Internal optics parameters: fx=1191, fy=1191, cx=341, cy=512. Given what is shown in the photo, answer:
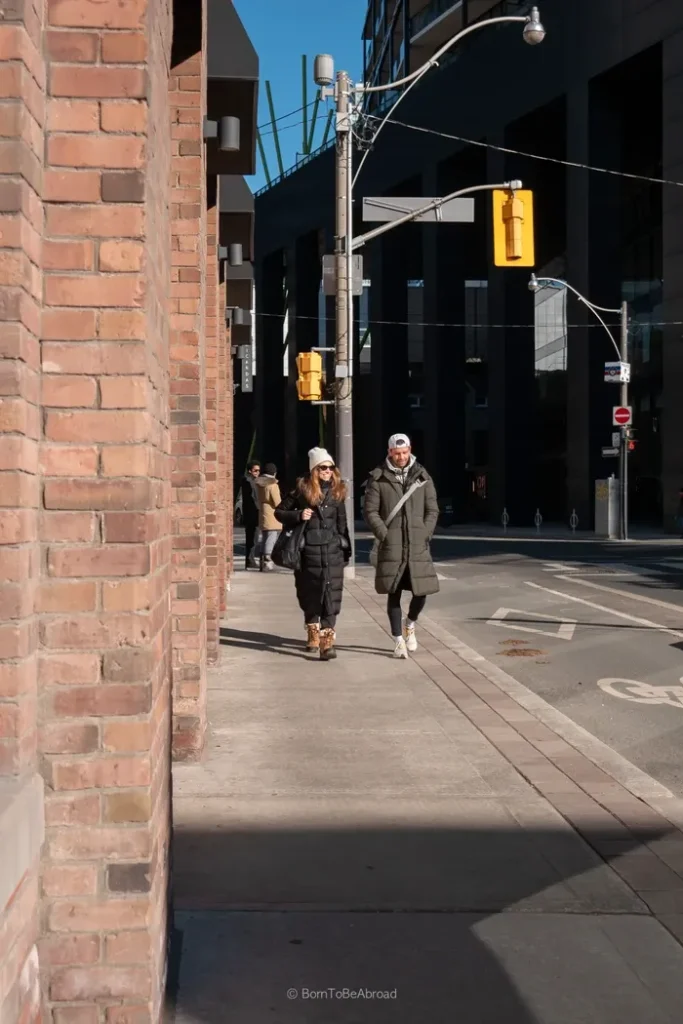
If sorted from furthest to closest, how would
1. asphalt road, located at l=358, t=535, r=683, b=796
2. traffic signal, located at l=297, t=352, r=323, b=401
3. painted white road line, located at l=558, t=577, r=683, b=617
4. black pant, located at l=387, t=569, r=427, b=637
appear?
traffic signal, located at l=297, t=352, r=323, b=401 → painted white road line, located at l=558, t=577, r=683, b=617 → black pant, located at l=387, t=569, r=427, b=637 → asphalt road, located at l=358, t=535, r=683, b=796

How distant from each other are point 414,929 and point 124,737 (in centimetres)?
165

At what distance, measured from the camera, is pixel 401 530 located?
10461 mm

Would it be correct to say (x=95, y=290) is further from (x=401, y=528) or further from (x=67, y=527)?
(x=401, y=528)

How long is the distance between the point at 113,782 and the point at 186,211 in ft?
14.7

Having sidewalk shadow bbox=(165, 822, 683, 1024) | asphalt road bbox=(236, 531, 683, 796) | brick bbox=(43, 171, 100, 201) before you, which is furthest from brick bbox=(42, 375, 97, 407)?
asphalt road bbox=(236, 531, 683, 796)

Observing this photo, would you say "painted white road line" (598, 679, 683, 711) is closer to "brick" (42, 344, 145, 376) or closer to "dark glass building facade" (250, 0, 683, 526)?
"brick" (42, 344, 145, 376)

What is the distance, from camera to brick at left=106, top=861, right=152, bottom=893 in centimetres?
294

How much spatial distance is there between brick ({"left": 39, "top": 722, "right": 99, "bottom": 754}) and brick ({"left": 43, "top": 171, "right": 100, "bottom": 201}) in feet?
3.96

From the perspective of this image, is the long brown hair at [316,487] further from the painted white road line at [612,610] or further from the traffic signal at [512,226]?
A: the traffic signal at [512,226]

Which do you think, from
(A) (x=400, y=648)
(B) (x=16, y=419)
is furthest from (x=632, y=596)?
(B) (x=16, y=419)

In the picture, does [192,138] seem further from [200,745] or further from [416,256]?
[416,256]

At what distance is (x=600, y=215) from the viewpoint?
43000 millimetres

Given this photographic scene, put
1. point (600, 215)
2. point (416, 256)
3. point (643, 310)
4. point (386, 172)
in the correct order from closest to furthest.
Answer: point (600, 215), point (643, 310), point (386, 172), point (416, 256)

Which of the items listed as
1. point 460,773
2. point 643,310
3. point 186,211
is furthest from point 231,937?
point 643,310
